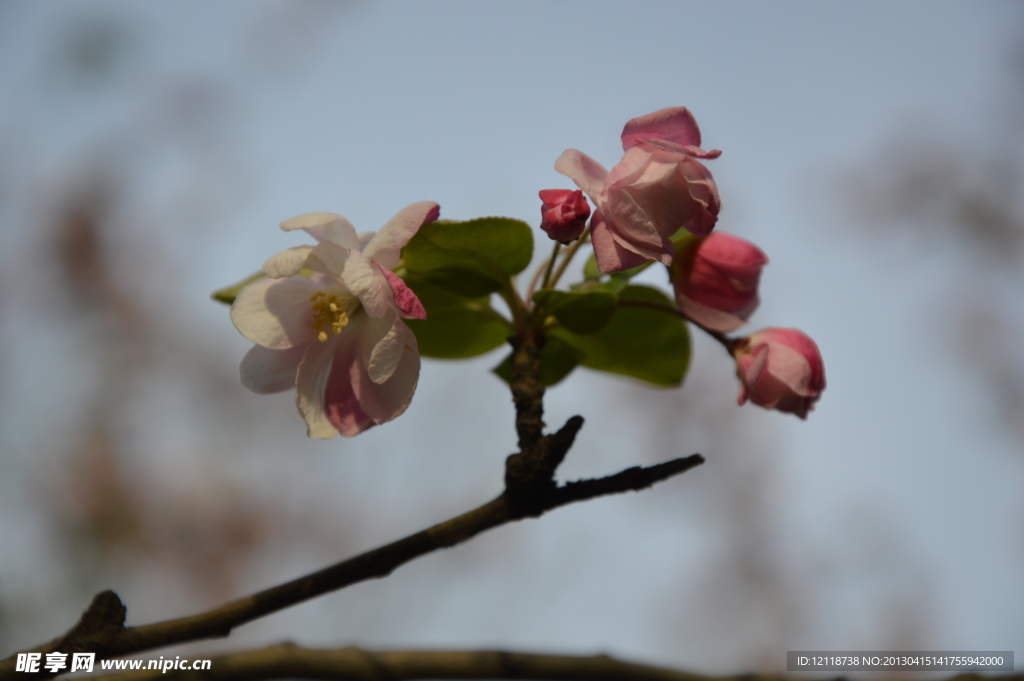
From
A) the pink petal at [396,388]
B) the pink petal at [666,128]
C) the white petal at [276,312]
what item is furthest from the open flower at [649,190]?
the white petal at [276,312]

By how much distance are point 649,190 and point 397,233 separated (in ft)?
0.84

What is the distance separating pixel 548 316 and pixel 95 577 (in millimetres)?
3315

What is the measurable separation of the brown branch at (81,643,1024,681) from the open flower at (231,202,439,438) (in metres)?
0.22

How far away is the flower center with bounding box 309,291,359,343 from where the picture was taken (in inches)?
31.8

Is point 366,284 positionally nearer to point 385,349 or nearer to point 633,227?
point 385,349

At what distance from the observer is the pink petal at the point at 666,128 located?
28.9 inches

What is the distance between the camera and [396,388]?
74cm

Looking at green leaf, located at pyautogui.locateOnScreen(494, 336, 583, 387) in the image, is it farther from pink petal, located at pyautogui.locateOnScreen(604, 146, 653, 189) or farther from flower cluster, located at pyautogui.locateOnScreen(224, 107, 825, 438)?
pink petal, located at pyautogui.locateOnScreen(604, 146, 653, 189)

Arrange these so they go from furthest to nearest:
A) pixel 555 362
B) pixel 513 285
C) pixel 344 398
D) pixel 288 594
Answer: pixel 555 362, pixel 513 285, pixel 344 398, pixel 288 594

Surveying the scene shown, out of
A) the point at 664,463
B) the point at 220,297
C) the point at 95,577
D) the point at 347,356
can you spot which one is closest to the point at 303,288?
the point at 347,356

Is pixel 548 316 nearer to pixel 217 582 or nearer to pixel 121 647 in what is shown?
pixel 121 647

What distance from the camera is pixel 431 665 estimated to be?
71cm

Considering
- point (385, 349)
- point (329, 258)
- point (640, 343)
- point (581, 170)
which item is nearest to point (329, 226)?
point (329, 258)

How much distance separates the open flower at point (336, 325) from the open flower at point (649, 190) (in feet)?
0.57
